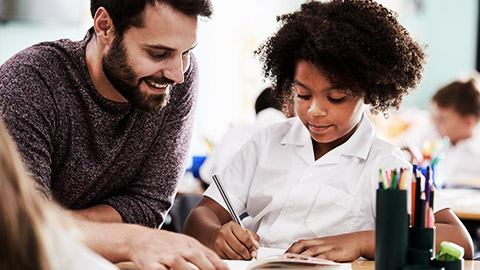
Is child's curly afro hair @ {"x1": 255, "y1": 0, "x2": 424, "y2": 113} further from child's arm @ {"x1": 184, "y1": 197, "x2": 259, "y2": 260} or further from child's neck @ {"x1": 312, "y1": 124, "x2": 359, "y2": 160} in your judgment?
child's arm @ {"x1": 184, "y1": 197, "x2": 259, "y2": 260}

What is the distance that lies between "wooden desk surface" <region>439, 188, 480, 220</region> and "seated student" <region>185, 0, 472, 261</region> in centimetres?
102

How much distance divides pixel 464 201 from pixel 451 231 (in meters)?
1.61

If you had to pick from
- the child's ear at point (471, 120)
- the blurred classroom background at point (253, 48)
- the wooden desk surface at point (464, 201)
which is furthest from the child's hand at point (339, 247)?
the blurred classroom background at point (253, 48)

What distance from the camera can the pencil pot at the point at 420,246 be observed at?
1.10 metres

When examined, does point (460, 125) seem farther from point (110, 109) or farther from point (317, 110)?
point (110, 109)

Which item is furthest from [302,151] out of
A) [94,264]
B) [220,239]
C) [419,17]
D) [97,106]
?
[419,17]

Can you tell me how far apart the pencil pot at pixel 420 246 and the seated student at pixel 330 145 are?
11.0 inches

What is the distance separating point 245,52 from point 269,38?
4.11 metres

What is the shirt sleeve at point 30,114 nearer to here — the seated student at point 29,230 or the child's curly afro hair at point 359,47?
the child's curly afro hair at point 359,47

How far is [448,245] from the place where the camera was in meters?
1.14

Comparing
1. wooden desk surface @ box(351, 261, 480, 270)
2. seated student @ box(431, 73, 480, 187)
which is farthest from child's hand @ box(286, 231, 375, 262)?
seated student @ box(431, 73, 480, 187)

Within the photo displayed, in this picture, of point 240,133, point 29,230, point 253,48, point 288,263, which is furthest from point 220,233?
point 253,48

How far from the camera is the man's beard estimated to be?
1587 millimetres

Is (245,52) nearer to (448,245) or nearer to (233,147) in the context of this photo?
(233,147)
